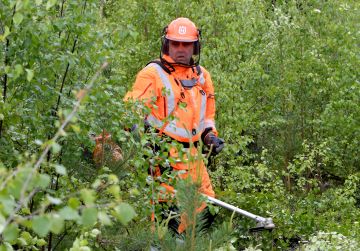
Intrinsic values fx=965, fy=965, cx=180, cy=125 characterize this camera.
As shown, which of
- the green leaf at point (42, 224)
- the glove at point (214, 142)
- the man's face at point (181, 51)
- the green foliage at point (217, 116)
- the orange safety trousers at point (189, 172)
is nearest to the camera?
the green leaf at point (42, 224)

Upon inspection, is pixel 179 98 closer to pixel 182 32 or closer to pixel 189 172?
pixel 182 32

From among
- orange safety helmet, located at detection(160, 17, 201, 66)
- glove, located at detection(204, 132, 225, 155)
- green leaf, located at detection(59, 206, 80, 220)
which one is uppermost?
green leaf, located at detection(59, 206, 80, 220)

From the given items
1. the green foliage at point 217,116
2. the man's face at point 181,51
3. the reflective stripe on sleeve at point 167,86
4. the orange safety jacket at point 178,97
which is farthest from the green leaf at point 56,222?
the man's face at point 181,51

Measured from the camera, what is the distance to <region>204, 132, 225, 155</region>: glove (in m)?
7.79

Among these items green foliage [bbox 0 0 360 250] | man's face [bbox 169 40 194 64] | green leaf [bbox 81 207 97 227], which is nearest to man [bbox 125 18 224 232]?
man's face [bbox 169 40 194 64]

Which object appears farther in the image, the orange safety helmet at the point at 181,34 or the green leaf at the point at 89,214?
the orange safety helmet at the point at 181,34

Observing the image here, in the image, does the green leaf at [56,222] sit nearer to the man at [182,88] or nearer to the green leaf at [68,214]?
the green leaf at [68,214]

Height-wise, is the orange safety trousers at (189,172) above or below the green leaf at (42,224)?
below

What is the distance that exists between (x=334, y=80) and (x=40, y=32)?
7333 mm

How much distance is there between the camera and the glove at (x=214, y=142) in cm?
779

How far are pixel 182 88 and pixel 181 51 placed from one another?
0.36 m

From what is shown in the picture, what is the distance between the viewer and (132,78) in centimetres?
1235

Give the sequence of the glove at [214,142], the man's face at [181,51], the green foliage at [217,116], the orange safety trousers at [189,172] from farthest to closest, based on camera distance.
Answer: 1. the man's face at [181,51]
2. the glove at [214,142]
3. the green foliage at [217,116]
4. the orange safety trousers at [189,172]

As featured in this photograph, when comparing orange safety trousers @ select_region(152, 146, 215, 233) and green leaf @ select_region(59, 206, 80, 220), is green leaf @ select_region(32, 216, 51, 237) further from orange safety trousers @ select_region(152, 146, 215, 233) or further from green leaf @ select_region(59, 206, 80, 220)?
orange safety trousers @ select_region(152, 146, 215, 233)
